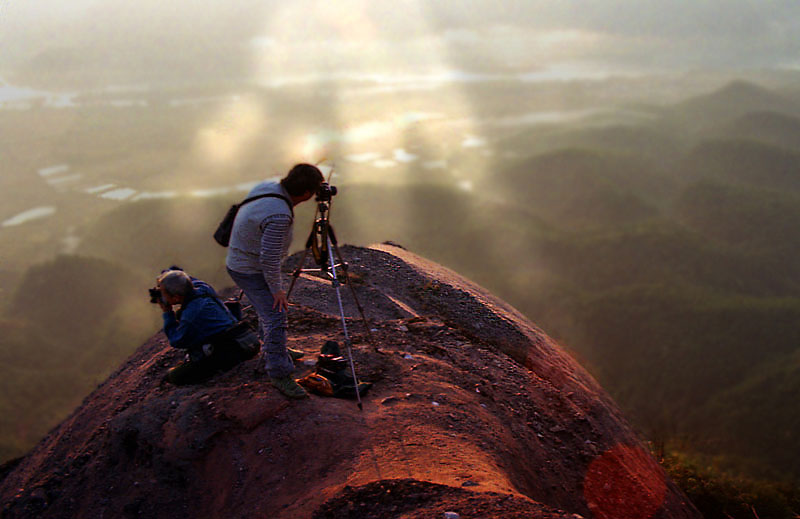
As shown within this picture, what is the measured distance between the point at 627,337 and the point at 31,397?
382 feet

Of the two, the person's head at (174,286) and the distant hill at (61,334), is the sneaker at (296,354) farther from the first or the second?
the distant hill at (61,334)

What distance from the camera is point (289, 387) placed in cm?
659

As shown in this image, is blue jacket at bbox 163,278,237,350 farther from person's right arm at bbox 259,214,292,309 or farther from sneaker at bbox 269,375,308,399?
person's right arm at bbox 259,214,292,309

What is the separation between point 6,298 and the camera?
11725 centimetres

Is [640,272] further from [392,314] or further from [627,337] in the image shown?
[392,314]

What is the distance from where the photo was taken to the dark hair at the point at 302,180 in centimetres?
579

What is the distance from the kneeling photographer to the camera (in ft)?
22.0

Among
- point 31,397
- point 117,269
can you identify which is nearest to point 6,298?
point 117,269

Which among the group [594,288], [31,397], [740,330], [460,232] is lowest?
[740,330]

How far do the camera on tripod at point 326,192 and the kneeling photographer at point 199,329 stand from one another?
6.81 ft

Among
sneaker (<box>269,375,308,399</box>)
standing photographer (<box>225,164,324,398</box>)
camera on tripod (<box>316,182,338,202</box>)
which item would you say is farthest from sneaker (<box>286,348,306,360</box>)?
camera on tripod (<box>316,182,338,202</box>)

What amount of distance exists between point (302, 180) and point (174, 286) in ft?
7.58

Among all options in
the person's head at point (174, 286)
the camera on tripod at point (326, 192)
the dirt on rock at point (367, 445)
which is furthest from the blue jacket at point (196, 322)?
the camera on tripod at point (326, 192)

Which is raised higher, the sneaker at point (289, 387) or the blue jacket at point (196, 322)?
the blue jacket at point (196, 322)
